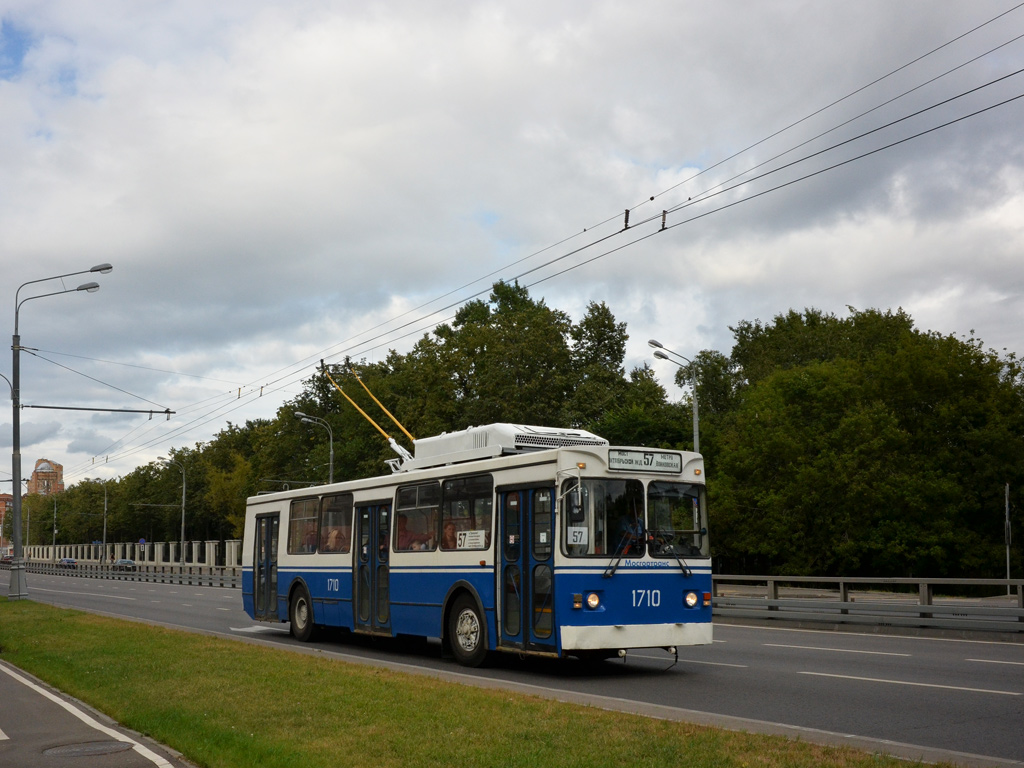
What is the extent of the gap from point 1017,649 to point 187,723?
13146 mm

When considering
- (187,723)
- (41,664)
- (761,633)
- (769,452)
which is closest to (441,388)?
(769,452)

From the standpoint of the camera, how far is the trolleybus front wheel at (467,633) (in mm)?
14906

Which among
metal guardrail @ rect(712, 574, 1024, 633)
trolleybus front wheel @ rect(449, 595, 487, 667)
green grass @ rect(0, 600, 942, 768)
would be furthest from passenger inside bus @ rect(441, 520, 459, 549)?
metal guardrail @ rect(712, 574, 1024, 633)

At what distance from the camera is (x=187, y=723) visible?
9.58 m

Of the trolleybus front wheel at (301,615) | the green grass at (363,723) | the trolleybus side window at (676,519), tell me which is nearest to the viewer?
the green grass at (363,723)

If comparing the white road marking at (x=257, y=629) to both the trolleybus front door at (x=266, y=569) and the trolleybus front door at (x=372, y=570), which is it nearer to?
the trolleybus front door at (x=266, y=569)

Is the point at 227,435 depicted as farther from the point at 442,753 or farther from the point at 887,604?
the point at 442,753

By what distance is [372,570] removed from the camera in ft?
59.3

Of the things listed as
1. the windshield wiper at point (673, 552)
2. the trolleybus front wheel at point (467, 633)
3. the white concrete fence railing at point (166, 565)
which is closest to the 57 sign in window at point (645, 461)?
the windshield wiper at point (673, 552)

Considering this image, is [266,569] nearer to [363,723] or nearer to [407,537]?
[407,537]

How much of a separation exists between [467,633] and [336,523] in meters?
4.92

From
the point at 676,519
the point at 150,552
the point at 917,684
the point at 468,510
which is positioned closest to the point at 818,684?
the point at 917,684

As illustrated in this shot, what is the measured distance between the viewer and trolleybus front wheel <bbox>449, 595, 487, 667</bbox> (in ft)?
48.9

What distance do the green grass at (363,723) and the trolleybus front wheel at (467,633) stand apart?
74.6 inches
